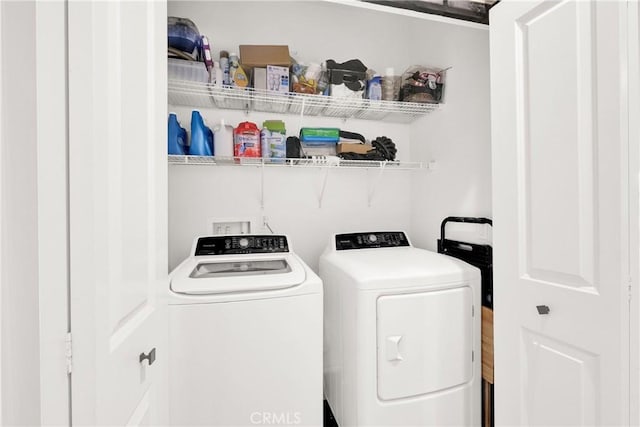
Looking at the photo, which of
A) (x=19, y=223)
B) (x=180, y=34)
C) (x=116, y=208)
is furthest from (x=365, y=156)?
(x=19, y=223)

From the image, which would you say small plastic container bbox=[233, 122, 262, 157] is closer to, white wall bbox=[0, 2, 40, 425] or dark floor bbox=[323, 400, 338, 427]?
white wall bbox=[0, 2, 40, 425]

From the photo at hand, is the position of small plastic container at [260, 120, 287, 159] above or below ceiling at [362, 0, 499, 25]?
below

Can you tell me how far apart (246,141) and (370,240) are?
114 cm

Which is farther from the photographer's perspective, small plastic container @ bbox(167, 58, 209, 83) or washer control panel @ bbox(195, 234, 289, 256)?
washer control panel @ bbox(195, 234, 289, 256)

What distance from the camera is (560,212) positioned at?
3.57 ft

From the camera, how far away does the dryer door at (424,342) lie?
4.90 feet

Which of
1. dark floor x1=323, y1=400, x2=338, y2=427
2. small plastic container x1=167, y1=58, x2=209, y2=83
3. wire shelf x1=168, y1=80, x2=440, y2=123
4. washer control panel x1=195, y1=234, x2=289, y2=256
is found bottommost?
dark floor x1=323, y1=400, x2=338, y2=427

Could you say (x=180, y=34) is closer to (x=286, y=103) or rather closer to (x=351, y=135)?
(x=286, y=103)

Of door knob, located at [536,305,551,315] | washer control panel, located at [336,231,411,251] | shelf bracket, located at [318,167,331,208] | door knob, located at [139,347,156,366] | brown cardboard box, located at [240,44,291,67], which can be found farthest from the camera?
shelf bracket, located at [318,167,331,208]

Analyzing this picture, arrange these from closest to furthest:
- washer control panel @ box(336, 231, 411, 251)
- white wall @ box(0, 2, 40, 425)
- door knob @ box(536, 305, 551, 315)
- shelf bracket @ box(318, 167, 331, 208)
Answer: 1. white wall @ box(0, 2, 40, 425)
2. door knob @ box(536, 305, 551, 315)
3. washer control panel @ box(336, 231, 411, 251)
4. shelf bracket @ box(318, 167, 331, 208)

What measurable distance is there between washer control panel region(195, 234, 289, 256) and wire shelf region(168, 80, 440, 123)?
940mm

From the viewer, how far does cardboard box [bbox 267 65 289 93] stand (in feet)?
6.38

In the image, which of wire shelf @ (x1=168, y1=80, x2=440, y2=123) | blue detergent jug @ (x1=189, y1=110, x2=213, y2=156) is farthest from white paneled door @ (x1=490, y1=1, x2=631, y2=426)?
blue detergent jug @ (x1=189, y1=110, x2=213, y2=156)

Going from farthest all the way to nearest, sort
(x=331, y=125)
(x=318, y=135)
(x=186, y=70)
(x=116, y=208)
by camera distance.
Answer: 1. (x=331, y=125)
2. (x=318, y=135)
3. (x=186, y=70)
4. (x=116, y=208)
